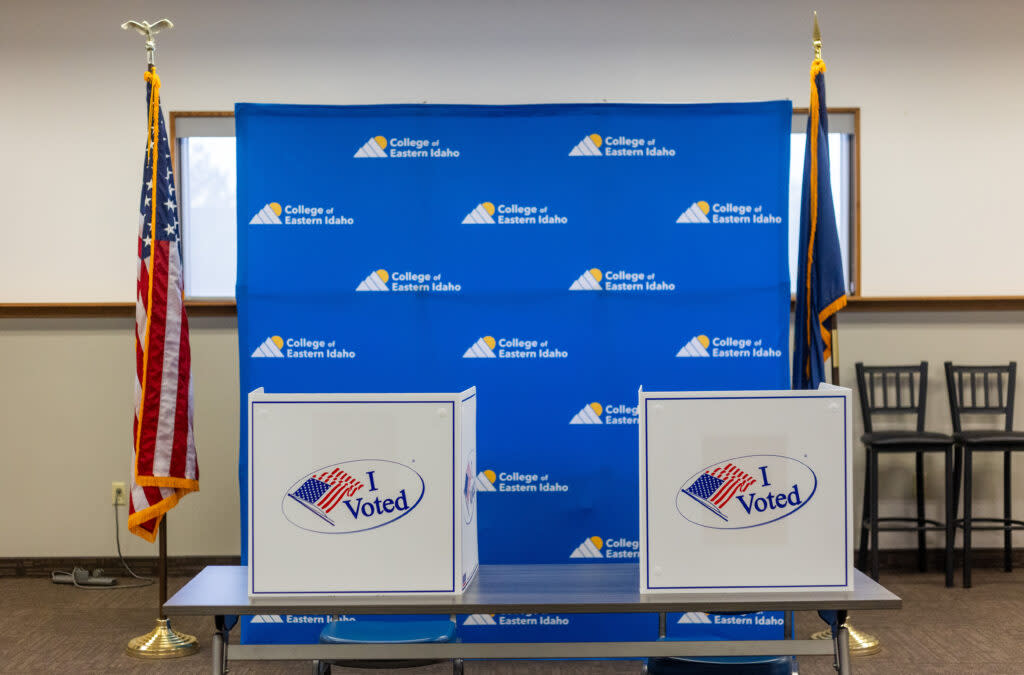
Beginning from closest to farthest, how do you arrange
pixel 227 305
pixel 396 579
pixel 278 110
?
1. pixel 396 579
2. pixel 278 110
3. pixel 227 305

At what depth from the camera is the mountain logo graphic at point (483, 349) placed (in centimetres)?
337

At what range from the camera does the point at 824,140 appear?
334 cm

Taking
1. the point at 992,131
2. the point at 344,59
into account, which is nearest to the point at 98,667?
the point at 344,59

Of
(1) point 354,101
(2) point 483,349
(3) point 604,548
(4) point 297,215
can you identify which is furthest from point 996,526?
(1) point 354,101

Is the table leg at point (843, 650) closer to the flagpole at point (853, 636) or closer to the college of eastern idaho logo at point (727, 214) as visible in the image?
the flagpole at point (853, 636)

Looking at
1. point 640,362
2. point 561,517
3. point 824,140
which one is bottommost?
point 561,517

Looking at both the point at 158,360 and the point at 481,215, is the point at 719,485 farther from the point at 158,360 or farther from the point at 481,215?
the point at 158,360

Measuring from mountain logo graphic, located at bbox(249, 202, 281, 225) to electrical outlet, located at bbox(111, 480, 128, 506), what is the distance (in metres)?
2.08

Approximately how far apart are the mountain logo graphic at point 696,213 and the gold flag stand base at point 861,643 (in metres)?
1.58

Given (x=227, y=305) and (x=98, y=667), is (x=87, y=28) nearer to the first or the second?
(x=227, y=305)

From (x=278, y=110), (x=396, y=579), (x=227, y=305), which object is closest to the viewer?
(x=396, y=579)

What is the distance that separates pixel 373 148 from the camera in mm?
3367

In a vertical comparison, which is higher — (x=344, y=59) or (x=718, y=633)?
(x=344, y=59)

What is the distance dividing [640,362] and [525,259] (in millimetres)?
541
